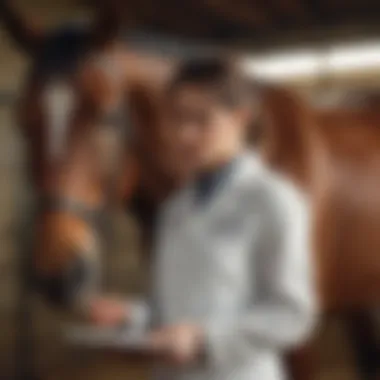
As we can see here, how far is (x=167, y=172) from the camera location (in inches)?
20.5

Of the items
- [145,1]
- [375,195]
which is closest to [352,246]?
[375,195]

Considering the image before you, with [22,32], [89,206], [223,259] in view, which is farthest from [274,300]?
[22,32]

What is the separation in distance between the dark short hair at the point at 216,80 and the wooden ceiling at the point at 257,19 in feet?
0.08

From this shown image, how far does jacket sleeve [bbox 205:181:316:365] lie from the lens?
506 mm

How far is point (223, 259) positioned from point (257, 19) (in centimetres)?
18

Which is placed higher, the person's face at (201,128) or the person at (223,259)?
the person's face at (201,128)

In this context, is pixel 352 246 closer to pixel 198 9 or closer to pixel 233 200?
pixel 233 200

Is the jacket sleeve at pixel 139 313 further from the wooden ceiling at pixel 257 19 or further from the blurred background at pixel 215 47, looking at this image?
the wooden ceiling at pixel 257 19

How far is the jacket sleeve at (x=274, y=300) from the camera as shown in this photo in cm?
51

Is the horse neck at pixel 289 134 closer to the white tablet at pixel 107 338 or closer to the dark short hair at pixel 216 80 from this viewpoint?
the dark short hair at pixel 216 80

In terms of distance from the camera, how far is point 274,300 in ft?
1.66

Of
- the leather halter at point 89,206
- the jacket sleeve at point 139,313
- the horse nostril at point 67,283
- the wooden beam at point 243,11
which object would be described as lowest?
the jacket sleeve at point 139,313

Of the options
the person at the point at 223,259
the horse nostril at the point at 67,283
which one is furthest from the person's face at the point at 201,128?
the horse nostril at the point at 67,283

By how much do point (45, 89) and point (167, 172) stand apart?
107 millimetres
